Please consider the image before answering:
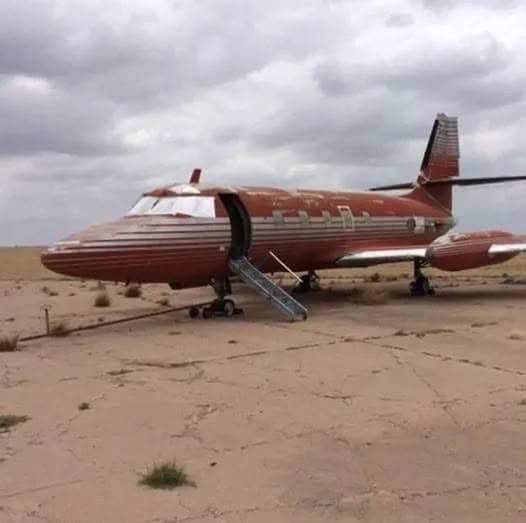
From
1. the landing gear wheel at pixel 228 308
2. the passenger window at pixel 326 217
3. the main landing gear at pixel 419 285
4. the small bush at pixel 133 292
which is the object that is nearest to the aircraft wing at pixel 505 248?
the main landing gear at pixel 419 285

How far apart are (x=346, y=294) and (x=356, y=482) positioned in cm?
1865

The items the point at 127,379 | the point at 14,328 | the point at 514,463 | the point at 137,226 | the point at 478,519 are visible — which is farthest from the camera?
the point at 14,328

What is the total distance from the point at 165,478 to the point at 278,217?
46.3 ft

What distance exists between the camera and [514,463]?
6.29m

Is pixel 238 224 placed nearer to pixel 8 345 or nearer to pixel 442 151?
pixel 8 345

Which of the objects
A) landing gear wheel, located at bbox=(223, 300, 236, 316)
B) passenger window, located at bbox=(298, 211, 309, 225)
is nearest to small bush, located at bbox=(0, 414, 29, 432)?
landing gear wheel, located at bbox=(223, 300, 236, 316)

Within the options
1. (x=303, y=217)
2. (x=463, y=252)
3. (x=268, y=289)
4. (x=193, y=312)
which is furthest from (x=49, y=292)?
(x=463, y=252)

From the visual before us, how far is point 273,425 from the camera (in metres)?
7.65

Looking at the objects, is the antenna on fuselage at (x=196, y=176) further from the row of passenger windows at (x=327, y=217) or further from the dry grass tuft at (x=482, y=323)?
A: the dry grass tuft at (x=482, y=323)

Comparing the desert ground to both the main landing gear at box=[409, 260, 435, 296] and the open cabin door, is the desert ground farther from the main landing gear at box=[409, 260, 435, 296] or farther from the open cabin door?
the main landing gear at box=[409, 260, 435, 296]

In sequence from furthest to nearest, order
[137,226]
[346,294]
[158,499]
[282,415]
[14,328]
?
[346,294]
[14,328]
[137,226]
[282,415]
[158,499]

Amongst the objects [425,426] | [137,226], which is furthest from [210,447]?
[137,226]

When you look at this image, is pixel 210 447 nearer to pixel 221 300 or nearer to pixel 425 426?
pixel 425 426

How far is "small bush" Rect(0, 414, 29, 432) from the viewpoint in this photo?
777 cm
